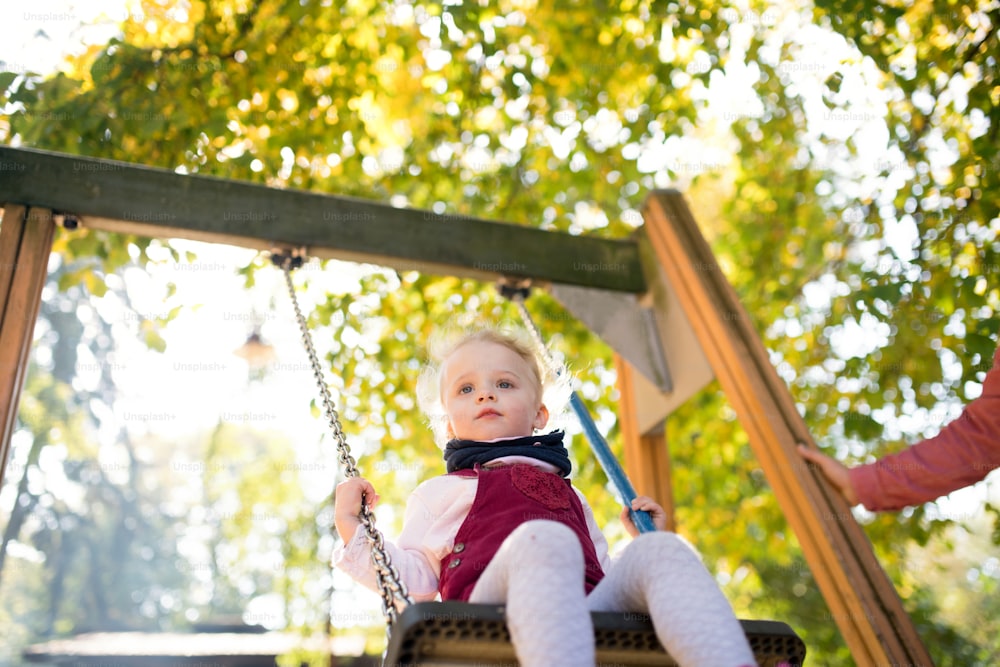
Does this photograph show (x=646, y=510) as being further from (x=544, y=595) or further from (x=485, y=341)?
(x=544, y=595)

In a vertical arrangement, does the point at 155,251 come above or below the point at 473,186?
below

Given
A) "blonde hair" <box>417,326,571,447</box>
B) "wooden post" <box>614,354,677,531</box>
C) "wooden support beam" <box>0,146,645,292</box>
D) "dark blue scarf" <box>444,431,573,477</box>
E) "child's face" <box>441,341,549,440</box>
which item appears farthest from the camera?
"wooden post" <box>614,354,677,531</box>

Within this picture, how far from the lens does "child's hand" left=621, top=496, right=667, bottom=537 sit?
2.21 metres

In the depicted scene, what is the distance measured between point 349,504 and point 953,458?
149 cm

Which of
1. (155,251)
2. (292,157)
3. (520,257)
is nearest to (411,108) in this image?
(292,157)

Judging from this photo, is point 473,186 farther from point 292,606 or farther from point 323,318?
point 292,606

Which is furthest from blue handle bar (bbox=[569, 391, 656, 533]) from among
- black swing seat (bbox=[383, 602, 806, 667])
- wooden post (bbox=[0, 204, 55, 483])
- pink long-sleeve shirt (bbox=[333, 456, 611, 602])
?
wooden post (bbox=[0, 204, 55, 483])

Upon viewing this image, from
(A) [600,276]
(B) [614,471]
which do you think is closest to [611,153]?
(A) [600,276]

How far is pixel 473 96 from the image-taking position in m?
4.84

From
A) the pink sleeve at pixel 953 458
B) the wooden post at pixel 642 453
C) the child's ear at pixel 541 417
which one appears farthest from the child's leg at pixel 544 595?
the wooden post at pixel 642 453

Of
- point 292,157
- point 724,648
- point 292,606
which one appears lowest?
point 724,648

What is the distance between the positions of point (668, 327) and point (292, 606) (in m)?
9.50

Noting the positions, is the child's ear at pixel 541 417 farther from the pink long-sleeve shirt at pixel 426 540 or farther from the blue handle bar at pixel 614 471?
the pink long-sleeve shirt at pixel 426 540

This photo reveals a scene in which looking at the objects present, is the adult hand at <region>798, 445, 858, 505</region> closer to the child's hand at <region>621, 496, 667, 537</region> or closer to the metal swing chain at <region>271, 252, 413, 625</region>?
the child's hand at <region>621, 496, 667, 537</region>
